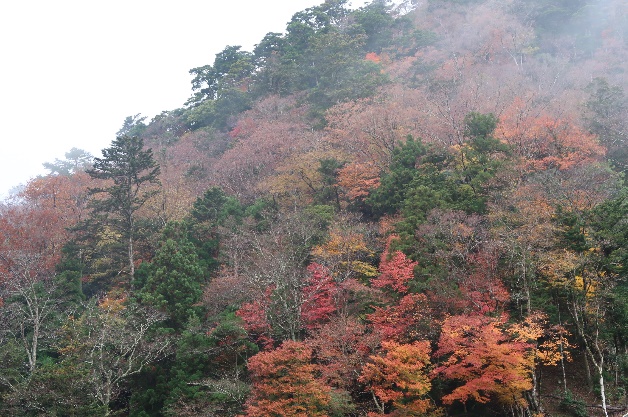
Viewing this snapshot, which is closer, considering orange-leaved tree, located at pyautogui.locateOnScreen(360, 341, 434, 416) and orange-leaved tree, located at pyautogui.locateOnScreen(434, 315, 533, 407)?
orange-leaved tree, located at pyautogui.locateOnScreen(434, 315, 533, 407)

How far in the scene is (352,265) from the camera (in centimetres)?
2089

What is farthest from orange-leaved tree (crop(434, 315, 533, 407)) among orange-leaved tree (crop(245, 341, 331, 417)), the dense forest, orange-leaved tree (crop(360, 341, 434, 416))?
orange-leaved tree (crop(245, 341, 331, 417))

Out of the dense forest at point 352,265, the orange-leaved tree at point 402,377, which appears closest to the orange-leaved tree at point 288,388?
the dense forest at point 352,265

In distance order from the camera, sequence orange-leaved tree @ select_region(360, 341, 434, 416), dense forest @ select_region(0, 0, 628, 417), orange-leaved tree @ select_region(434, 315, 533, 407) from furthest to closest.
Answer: dense forest @ select_region(0, 0, 628, 417), orange-leaved tree @ select_region(360, 341, 434, 416), orange-leaved tree @ select_region(434, 315, 533, 407)

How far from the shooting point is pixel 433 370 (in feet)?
52.7

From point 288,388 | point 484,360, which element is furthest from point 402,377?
point 288,388

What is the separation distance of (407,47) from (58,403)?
151 feet

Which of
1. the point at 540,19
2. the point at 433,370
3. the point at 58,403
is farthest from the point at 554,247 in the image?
the point at 540,19

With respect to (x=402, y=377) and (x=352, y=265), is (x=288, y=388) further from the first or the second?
(x=352, y=265)

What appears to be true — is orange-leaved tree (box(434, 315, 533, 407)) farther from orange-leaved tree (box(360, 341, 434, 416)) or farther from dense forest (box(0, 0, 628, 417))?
orange-leaved tree (box(360, 341, 434, 416))

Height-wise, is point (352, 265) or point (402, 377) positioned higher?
point (352, 265)

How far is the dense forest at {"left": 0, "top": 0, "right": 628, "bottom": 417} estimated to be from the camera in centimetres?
1631

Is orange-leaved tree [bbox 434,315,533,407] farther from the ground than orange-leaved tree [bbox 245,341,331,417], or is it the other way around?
orange-leaved tree [bbox 245,341,331,417]

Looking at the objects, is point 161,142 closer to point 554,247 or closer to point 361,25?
point 361,25
